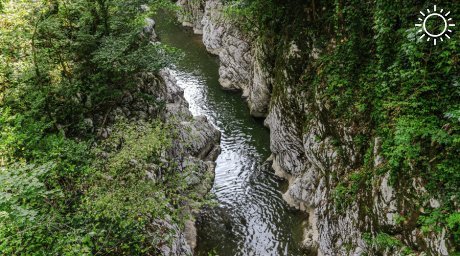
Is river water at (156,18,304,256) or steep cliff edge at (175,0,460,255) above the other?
steep cliff edge at (175,0,460,255)

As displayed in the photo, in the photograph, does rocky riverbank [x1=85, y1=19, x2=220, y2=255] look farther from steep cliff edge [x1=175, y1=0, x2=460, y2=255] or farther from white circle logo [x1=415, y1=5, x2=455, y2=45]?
white circle logo [x1=415, y1=5, x2=455, y2=45]

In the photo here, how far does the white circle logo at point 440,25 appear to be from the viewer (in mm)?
9148

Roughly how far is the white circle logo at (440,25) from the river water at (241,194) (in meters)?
11.5

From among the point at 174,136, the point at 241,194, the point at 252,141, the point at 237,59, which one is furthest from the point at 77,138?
the point at 237,59

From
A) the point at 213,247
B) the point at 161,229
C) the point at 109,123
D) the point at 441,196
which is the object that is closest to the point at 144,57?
the point at 109,123

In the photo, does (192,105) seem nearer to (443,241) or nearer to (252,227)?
(252,227)

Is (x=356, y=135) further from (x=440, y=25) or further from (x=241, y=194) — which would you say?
(x=241, y=194)

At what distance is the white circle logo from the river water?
1147 centimetres

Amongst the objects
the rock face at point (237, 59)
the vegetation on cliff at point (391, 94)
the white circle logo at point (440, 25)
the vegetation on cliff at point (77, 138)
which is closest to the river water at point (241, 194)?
the rock face at point (237, 59)

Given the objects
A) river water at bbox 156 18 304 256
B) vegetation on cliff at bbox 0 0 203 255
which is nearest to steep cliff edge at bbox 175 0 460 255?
river water at bbox 156 18 304 256

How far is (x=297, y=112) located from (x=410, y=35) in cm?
874

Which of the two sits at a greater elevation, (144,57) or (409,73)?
(409,73)

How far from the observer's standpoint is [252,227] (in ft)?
57.3

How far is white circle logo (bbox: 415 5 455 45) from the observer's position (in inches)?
360
